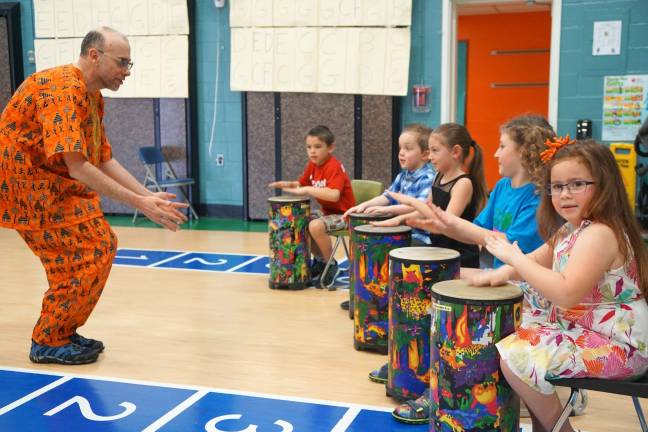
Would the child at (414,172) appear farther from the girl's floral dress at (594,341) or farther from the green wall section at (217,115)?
the green wall section at (217,115)

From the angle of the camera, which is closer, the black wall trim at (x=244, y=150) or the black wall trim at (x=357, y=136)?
the black wall trim at (x=357, y=136)

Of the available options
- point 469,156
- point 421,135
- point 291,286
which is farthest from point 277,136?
point 469,156

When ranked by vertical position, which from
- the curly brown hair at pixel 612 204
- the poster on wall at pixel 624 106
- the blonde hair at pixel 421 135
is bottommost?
the curly brown hair at pixel 612 204

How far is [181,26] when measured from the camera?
706 cm

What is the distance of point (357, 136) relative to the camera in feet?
22.0

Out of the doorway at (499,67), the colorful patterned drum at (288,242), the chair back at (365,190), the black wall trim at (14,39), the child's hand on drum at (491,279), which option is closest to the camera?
the child's hand on drum at (491,279)

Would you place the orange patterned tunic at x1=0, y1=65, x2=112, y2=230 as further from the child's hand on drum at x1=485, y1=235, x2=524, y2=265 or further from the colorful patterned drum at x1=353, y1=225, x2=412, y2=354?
the child's hand on drum at x1=485, y1=235, x2=524, y2=265

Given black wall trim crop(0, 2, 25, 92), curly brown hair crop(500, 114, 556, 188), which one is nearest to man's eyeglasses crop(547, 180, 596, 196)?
curly brown hair crop(500, 114, 556, 188)

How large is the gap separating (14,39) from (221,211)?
3.05m

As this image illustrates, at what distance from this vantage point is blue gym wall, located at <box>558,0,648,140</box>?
19.4 feet

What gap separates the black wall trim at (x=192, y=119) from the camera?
7196 millimetres

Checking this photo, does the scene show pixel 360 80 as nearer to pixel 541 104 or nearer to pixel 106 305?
pixel 106 305

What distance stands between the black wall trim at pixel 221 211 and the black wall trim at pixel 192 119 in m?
0.12

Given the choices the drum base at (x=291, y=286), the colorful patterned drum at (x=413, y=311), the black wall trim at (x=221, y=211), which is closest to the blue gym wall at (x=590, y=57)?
the drum base at (x=291, y=286)
